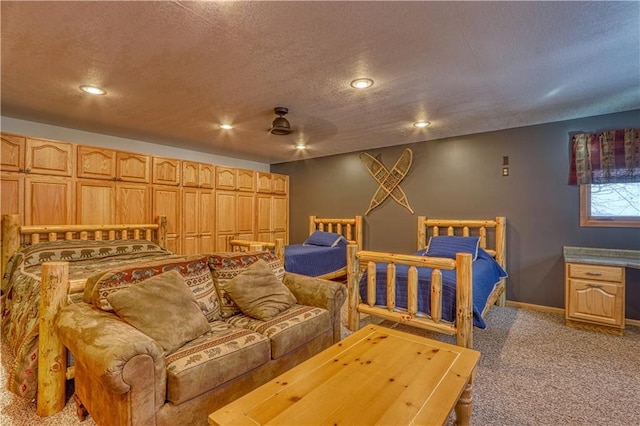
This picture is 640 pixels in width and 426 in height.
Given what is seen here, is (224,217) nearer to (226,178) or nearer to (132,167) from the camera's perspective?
(226,178)

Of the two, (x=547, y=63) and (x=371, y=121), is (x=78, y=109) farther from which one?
(x=547, y=63)

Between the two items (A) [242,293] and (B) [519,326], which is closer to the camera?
(A) [242,293]

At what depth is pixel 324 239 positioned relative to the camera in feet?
15.8

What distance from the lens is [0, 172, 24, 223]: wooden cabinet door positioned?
2.85m

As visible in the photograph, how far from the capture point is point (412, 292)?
100 inches

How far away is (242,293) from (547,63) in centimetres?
267

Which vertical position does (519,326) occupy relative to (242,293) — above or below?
below

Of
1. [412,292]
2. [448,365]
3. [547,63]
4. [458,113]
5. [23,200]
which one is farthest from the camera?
[458,113]

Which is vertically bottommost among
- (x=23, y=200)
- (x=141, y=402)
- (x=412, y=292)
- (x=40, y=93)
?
(x=141, y=402)

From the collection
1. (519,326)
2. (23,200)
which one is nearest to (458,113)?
(519,326)

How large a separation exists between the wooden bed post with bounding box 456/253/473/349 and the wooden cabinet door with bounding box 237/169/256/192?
3.64 meters

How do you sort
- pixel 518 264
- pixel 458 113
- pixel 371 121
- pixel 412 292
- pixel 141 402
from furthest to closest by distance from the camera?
pixel 518 264, pixel 371 121, pixel 458 113, pixel 412 292, pixel 141 402

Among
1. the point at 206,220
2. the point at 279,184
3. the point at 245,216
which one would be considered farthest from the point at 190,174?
the point at 279,184

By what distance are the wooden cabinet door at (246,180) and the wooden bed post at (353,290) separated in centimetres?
270
